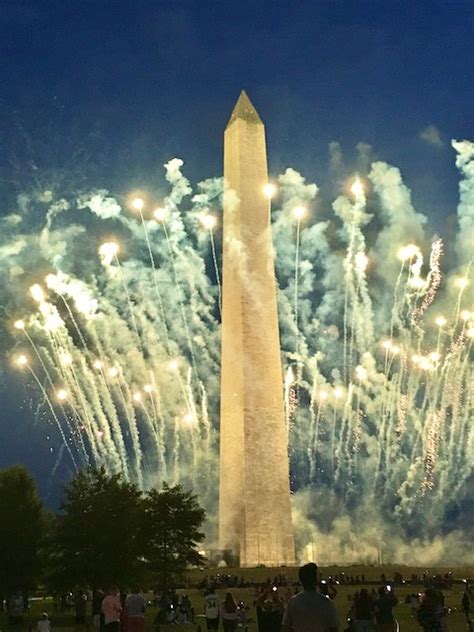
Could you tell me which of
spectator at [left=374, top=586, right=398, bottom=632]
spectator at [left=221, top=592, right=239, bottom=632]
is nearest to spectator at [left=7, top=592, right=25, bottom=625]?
spectator at [left=221, top=592, right=239, bottom=632]

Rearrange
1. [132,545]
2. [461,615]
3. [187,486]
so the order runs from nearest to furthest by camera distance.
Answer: [461,615], [132,545], [187,486]

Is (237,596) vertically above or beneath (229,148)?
beneath

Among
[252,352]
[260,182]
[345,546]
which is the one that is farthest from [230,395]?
[345,546]

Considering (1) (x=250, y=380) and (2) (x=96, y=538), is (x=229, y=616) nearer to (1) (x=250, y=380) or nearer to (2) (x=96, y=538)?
(2) (x=96, y=538)

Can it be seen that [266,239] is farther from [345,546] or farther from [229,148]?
[345,546]

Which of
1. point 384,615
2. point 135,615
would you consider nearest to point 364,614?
point 384,615

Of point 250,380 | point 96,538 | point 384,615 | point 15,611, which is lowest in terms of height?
point 384,615
